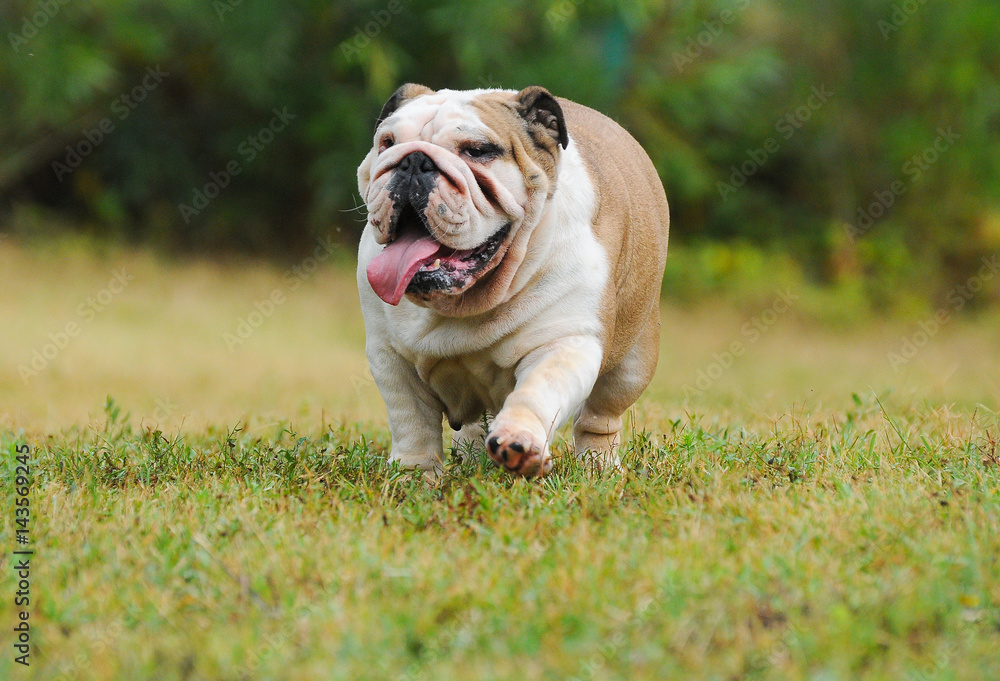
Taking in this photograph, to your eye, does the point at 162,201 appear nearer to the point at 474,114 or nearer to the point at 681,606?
the point at 474,114

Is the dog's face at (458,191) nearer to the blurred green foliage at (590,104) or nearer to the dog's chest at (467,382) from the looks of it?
the dog's chest at (467,382)

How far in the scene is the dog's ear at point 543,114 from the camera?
4066 mm

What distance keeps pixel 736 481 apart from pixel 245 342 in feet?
23.8

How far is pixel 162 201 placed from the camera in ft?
45.8

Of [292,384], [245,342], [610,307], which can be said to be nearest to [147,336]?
[245,342]

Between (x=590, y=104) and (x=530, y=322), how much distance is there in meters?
8.70

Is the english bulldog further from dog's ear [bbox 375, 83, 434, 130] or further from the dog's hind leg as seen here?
the dog's hind leg

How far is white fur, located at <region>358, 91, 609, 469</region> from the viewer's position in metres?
3.89

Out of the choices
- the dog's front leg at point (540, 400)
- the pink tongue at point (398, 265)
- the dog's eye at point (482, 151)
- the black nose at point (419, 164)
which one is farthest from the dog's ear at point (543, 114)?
the dog's front leg at point (540, 400)

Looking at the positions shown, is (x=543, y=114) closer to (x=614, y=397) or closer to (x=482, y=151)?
(x=482, y=151)

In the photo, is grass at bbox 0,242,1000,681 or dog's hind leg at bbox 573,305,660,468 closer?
grass at bbox 0,242,1000,681

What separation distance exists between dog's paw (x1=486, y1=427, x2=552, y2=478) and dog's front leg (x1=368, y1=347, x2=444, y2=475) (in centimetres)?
79

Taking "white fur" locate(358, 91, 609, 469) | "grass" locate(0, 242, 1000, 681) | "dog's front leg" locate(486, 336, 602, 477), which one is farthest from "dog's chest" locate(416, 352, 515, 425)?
"grass" locate(0, 242, 1000, 681)

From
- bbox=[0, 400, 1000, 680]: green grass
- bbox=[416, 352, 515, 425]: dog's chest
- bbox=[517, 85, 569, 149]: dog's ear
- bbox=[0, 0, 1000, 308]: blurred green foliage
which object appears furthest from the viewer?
bbox=[0, 0, 1000, 308]: blurred green foliage
